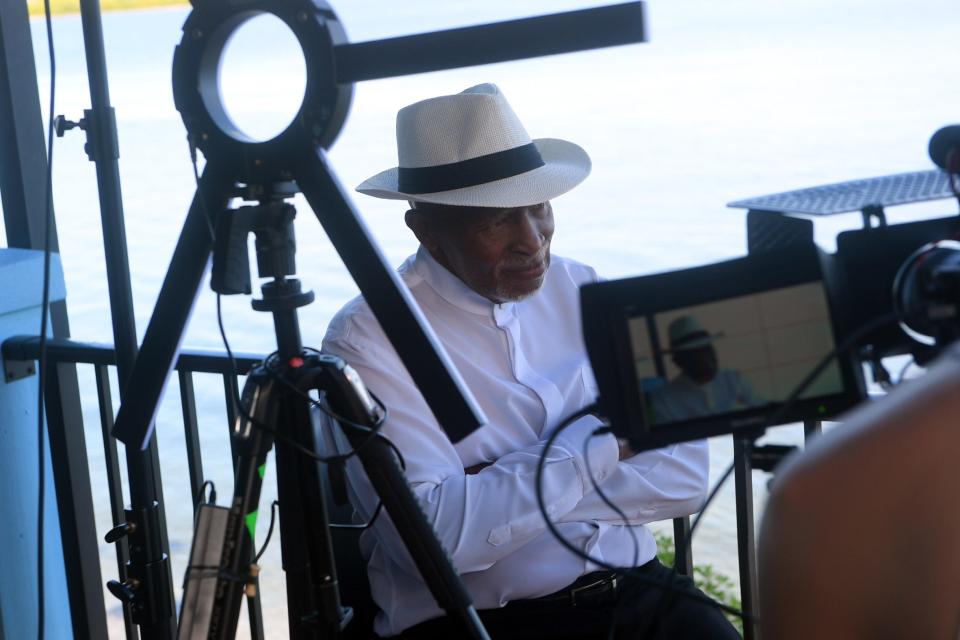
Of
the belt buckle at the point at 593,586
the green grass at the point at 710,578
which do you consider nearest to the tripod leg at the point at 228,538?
the belt buckle at the point at 593,586

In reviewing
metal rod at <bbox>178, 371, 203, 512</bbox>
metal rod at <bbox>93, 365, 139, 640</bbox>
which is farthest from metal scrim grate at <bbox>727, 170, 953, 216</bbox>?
metal rod at <bbox>93, 365, 139, 640</bbox>

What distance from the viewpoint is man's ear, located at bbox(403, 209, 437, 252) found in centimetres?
201

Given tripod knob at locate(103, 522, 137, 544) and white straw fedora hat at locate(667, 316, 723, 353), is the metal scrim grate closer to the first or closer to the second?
white straw fedora hat at locate(667, 316, 723, 353)

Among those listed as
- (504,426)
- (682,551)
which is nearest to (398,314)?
(504,426)

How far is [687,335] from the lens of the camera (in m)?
0.95

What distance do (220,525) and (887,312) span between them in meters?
0.68

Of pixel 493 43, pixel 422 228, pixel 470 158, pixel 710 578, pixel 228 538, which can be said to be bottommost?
pixel 710 578

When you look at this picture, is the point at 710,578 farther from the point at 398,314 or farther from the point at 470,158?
the point at 398,314

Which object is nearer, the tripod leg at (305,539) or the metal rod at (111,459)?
the tripod leg at (305,539)

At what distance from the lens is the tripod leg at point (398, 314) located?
996 millimetres

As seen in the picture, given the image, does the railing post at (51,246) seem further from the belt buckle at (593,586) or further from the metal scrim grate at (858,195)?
the metal scrim grate at (858,195)

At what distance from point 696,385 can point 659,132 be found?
838cm

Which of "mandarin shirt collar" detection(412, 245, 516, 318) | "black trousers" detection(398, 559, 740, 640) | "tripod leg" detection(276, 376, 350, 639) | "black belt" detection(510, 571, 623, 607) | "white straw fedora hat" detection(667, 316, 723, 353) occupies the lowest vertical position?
"black trousers" detection(398, 559, 740, 640)

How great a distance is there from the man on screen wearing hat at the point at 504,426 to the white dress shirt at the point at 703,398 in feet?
2.25
